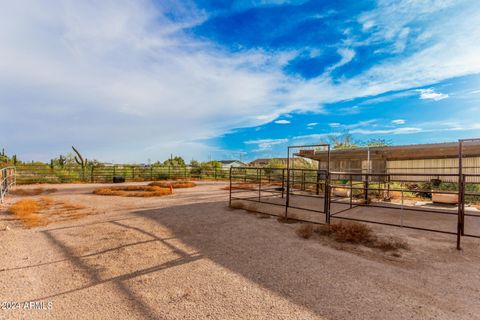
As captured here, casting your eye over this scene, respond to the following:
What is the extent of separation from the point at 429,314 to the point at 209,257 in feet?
9.05

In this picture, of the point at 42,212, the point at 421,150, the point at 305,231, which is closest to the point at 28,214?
the point at 42,212

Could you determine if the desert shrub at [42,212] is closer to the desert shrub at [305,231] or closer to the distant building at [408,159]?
the desert shrub at [305,231]

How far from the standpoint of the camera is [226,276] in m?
3.05

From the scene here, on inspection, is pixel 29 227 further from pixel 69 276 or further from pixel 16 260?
pixel 69 276

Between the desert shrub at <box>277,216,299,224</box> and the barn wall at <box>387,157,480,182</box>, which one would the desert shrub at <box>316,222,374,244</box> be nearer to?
the desert shrub at <box>277,216,299,224</box>

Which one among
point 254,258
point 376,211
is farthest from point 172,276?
point 376,211

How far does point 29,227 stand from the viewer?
17.4 feet

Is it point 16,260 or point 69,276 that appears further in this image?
point 16,260

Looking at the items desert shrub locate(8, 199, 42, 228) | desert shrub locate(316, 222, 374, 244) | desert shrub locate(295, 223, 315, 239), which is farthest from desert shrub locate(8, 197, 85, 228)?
desert shrub locate(316, 222, 374, 244)

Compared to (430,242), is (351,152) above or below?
above

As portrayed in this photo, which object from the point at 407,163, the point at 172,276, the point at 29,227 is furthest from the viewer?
the point at 407,163

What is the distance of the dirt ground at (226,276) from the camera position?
2.36m

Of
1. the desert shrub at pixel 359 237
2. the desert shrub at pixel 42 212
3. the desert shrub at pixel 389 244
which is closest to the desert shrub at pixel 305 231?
the desert shrub at pixel 359 237

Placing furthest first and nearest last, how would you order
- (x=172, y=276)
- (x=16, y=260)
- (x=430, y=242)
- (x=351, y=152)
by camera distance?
1. (x=351, y=152)
2. (x=430, y=242)
3. (x=16, y=260)
4. (x=172, y=276)
